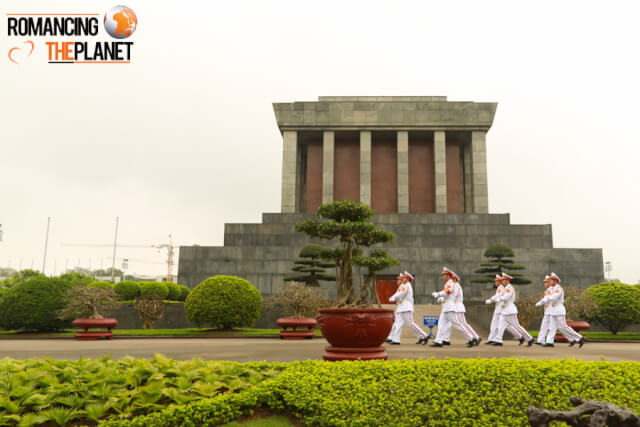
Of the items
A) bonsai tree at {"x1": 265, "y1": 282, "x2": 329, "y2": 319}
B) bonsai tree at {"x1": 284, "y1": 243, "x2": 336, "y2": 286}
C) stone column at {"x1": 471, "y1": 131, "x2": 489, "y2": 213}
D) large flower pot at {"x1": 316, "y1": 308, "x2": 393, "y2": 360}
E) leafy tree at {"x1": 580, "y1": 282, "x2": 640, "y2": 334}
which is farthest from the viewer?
stone column at {"x1": 471, "y1": 131, "x2": 489, "y2": 213}

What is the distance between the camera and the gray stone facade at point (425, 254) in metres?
25.8

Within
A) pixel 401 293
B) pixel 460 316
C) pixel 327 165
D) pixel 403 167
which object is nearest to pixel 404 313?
pixel 401 293

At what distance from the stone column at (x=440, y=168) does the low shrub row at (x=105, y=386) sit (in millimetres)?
28703

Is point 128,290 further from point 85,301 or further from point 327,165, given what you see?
point 327,165

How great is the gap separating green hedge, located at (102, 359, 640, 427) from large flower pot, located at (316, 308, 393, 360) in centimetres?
139

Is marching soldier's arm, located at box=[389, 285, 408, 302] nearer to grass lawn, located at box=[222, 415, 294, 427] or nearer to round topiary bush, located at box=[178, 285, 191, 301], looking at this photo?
grass lawn, located at box=[222, 415, 294, 427]

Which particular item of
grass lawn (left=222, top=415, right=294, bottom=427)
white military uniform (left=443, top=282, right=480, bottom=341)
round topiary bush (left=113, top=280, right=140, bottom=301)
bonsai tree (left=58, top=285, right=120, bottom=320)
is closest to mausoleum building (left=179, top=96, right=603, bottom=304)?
round topiary bush (left=113, top=280, right=140, bottom=301)

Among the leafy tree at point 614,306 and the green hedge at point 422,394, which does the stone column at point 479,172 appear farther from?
the green hedge at point 422,394

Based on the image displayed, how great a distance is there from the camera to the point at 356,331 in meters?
6.89

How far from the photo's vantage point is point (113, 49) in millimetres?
15352

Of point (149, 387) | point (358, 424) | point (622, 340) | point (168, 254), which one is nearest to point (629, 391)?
point (358, 424)

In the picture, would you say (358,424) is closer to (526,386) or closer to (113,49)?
(526,386)

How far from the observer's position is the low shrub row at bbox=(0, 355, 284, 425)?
4.39m

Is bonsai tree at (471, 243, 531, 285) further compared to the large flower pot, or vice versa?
bonsai tree at (471, 243, 531, 285)
